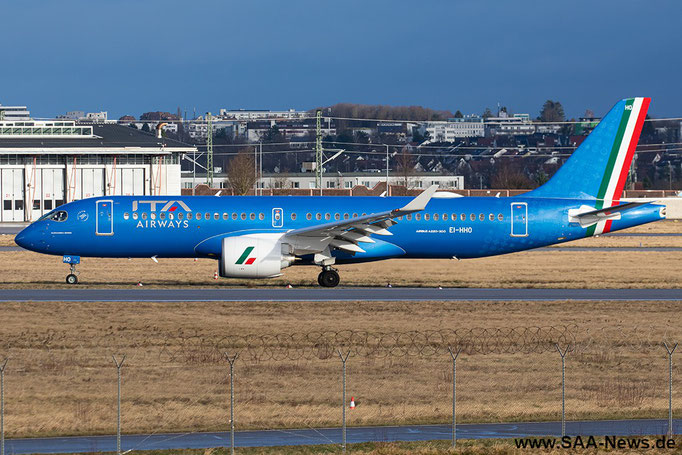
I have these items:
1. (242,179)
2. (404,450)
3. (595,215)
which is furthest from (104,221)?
(242,179)

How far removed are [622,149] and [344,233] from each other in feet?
44.6

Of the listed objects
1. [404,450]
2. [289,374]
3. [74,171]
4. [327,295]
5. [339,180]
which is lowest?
[404,450]

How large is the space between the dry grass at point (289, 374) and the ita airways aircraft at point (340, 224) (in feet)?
21.1

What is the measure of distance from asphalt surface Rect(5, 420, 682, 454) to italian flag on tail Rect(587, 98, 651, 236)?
25.6 meters

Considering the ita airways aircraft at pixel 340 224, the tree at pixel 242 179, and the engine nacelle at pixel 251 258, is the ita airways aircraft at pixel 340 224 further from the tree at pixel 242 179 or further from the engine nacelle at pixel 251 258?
the tree at pixel 242 179

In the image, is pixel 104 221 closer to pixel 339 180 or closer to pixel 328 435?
pixel 328 435

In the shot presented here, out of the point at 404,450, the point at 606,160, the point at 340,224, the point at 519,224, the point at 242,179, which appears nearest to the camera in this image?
the point at 404,450

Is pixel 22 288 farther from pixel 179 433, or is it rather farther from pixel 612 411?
pixel 612 411

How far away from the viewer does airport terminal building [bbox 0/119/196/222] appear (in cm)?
10056

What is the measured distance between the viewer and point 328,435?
19.7 m

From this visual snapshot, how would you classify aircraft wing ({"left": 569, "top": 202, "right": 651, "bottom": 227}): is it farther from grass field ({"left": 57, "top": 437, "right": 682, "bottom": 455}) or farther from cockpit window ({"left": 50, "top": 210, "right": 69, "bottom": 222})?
grass field ({"left": 57, "top": 437, "right": 682, "bottom": 455})

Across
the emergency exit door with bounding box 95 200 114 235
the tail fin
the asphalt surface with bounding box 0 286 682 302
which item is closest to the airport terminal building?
the emergency exit door with bounding box 95 200 114 235

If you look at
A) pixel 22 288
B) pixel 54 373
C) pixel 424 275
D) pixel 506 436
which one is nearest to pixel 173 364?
pixel 54 373

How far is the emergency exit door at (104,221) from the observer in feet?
138
